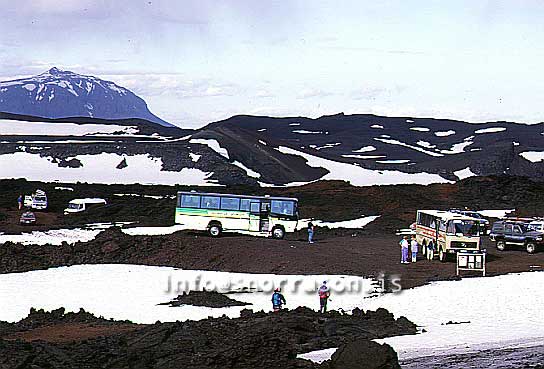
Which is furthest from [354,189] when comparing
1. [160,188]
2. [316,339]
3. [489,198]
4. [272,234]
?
[316,339]

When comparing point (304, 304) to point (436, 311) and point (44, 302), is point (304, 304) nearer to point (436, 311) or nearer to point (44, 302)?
point (436, 311)

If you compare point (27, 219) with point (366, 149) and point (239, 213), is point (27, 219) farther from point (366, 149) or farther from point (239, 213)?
point (366, 149)

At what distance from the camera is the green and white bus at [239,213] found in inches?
1927

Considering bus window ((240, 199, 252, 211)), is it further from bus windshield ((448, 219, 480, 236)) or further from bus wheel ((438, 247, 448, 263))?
bus windshield ((448, 219, 480, 236))

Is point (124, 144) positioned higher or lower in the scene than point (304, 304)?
higher

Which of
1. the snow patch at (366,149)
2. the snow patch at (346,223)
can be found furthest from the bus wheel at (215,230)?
the snow patch at (366,149)

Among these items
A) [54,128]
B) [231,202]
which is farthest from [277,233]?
[54,128]

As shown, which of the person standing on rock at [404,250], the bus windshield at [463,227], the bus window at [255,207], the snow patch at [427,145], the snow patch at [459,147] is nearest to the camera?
the person standing on rock at [404,250]

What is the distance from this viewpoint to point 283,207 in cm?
4969

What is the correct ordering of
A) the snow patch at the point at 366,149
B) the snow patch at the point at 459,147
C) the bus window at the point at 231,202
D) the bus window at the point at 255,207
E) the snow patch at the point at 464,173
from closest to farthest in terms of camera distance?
the bus window at the point at 255,207 → the bus window at the point at 231,202 → the snow patch at the point at 464,173 → the snow patch at the point at 459,147 → the snow patch at the point at 366,149

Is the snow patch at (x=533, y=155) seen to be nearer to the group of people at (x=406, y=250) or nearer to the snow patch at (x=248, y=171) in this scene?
the snow patch at (x=248, y=171)

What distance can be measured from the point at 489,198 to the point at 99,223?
103ft

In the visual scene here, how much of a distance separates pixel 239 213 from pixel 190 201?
285 centimetres

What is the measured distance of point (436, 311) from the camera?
94.1 ft
